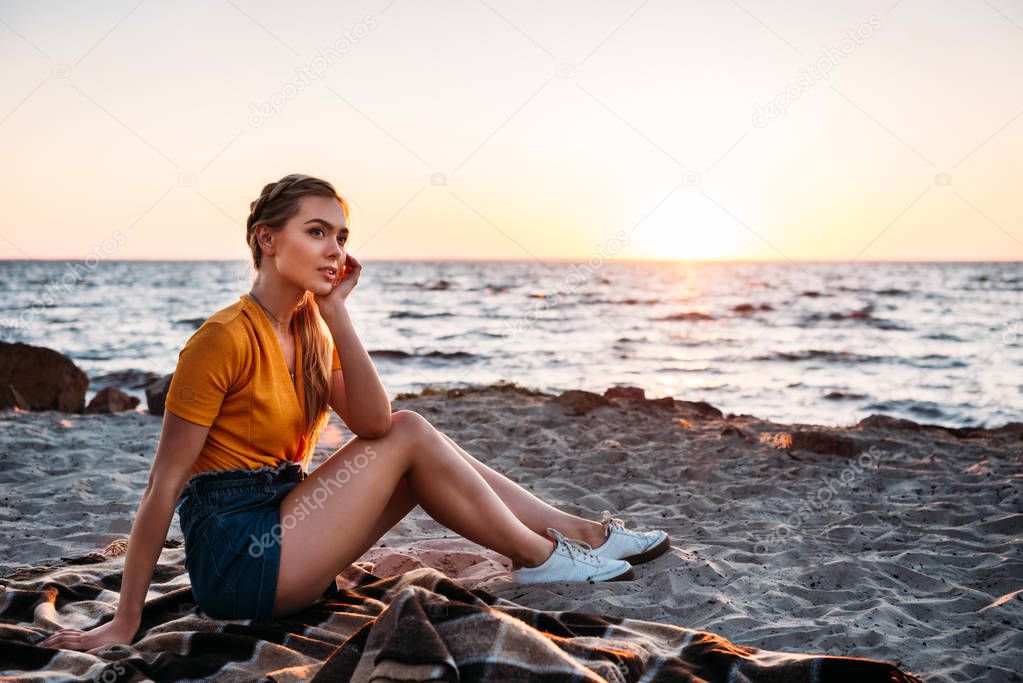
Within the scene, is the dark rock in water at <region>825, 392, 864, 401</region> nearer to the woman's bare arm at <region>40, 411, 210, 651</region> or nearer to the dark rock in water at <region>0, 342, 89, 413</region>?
the dark rock in water at <region>0, 342, 89, 413</region>

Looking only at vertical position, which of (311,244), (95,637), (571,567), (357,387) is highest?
(311,244)

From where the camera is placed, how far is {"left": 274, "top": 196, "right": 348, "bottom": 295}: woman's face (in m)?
2.83

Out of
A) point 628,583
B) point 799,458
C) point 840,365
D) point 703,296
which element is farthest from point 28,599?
point 703,296

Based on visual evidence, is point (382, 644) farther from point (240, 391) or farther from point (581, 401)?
point (581, 401)

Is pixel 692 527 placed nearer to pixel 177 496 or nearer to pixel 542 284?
pixel 177 496

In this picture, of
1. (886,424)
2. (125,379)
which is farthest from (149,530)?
(125,379)

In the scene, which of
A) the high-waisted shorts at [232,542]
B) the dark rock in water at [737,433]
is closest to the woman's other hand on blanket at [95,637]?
the high-waisted shorts at [232,542]

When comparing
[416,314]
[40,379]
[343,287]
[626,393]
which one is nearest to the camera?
[343,287]

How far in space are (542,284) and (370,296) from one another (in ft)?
42.7

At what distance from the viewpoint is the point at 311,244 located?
9.34 ft

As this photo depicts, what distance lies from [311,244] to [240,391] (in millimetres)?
593

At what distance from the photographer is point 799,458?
5676 millimetres

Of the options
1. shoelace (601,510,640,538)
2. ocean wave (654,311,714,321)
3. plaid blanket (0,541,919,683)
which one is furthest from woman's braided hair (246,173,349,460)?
ocean wave (654,311,714,321)

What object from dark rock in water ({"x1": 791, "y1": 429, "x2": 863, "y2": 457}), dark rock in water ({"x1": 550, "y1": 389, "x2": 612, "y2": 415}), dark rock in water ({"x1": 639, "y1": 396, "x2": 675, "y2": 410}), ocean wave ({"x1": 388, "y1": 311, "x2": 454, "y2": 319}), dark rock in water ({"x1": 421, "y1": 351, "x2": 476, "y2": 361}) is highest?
ocean wave ({"x1": 388, "y1": 311, "x2": 454, "y2": 319})
